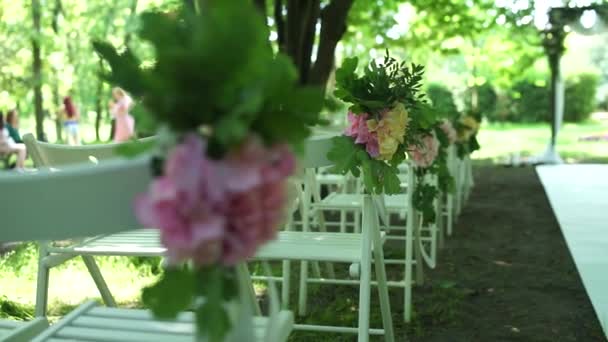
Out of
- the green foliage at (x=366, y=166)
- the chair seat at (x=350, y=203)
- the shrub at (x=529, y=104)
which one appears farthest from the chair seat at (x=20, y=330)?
the shrub at (x=529, y=104)

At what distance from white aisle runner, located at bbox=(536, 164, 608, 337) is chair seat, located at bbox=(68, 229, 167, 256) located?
1952 millimetres

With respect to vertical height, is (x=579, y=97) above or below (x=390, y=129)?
above

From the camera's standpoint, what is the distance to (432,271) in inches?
180

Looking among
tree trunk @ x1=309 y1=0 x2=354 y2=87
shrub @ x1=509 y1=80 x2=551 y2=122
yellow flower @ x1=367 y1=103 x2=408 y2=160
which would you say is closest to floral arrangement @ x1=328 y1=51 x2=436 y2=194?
yellow flower @ x1=367 y1=103 x2=408 y2=160

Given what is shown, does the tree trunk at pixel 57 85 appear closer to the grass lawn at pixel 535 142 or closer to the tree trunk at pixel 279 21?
the grass lawn at pixel 535 142

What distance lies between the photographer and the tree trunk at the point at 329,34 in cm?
618

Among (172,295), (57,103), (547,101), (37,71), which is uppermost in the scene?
(37,71)

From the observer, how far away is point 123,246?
8.67 feet

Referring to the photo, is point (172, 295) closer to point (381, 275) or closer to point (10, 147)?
point (381, 275)

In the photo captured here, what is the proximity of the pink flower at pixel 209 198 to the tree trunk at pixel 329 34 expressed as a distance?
5374 mm

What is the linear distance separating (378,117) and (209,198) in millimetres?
1668

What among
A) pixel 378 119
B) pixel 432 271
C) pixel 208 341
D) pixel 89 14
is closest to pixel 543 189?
pixel 432 271

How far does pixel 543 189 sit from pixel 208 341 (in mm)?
7912

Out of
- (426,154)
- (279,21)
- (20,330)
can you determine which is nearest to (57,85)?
(279,21)
